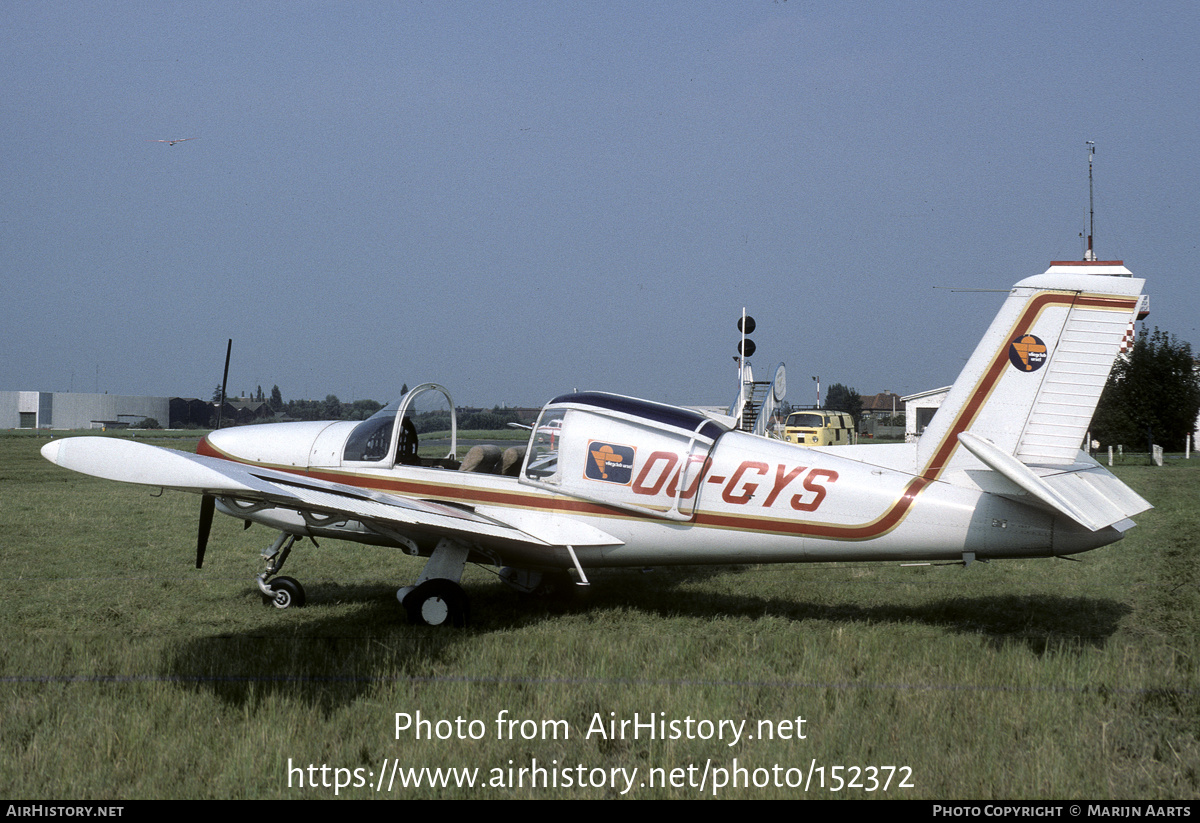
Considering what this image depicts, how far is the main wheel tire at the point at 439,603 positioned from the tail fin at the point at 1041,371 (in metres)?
3.74

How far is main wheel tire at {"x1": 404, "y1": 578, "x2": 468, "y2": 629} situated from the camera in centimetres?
679

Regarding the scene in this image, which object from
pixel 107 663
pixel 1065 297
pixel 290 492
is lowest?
pixel 107 663

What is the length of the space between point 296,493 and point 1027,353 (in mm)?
5273

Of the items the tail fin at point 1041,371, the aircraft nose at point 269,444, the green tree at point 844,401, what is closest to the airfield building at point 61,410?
the green tree at point 844,401

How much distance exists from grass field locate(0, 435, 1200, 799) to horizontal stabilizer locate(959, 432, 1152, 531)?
3.17 ft

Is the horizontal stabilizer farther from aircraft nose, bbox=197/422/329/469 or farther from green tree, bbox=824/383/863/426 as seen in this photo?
green tree, bbox=824/383/863/426

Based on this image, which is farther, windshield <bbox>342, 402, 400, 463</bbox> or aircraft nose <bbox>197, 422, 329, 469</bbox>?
aircraft nose <bbox>197, 422, 329, 469</bbox>

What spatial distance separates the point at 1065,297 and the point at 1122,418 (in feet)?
120

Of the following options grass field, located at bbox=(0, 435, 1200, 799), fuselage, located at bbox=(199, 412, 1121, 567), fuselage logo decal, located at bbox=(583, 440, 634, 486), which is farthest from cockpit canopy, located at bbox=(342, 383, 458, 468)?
fuselage logo decal, located at bbox=(583, 440, 634, 486)

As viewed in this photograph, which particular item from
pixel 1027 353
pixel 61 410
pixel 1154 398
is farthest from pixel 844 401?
pixel 1027 353

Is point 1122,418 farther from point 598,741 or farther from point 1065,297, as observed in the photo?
point 598,741

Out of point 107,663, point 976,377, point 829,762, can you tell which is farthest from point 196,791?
point 976,377

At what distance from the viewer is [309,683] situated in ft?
16.8

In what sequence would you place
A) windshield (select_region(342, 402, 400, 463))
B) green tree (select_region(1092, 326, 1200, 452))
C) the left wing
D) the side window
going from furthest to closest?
green tree (select_region(1092, 326, 1200, 452)) → windshield (select_region(342, 402, 400, 463)) → the side window → the left wing
